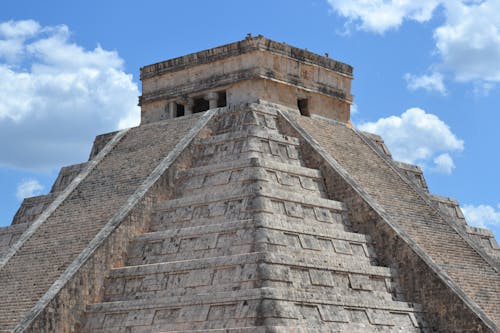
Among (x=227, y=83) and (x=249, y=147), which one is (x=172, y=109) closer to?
(x=227, y=83)

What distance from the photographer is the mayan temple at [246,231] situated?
52.2 feet

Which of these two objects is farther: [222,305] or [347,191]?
[347,191]

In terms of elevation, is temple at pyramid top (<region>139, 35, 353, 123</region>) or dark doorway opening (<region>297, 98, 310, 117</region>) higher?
temple at pyramid top (<region>139, 35, 353, 123</region>)

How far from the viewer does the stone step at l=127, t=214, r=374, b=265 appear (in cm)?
1628

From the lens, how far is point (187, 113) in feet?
75.5

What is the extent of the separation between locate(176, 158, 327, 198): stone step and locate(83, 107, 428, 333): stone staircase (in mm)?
25

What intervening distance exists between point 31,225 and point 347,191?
6557mm

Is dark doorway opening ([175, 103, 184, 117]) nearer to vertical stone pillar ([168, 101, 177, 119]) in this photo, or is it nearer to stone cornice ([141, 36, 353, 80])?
vertical stone pillar ([168, 101, 177, 119])

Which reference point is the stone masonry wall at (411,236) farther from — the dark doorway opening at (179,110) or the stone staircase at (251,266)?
the dark doorway opening at (179,110)

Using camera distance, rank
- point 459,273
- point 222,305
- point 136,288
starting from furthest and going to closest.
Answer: point 459,273 → point 136,288 → point 222,305

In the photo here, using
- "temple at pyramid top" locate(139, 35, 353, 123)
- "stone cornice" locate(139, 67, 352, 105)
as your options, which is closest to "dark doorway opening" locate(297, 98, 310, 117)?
"temple at pyramid top" locate(139, 35, 353, 123)

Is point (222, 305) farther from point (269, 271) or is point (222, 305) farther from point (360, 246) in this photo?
point (360, 246)

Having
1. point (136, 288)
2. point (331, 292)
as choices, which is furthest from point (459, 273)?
point (136, 288)

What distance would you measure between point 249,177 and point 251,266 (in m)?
2.63
